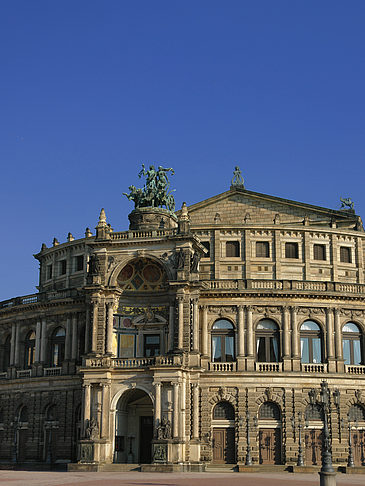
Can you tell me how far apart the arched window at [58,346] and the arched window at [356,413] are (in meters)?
26.4

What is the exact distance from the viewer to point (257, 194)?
74.7 metres

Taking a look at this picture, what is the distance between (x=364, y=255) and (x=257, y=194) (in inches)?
477

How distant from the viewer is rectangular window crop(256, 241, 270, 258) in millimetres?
68750

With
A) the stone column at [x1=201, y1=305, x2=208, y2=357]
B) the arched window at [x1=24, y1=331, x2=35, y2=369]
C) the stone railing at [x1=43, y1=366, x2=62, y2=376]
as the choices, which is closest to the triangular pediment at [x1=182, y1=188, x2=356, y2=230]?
the stone column at [x1=201, y1=305, x2=208, y2=357]

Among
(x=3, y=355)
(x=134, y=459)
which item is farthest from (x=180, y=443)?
(x=3, y=355)

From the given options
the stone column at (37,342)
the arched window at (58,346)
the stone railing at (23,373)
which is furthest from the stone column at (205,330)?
the stone railing at (23,373)

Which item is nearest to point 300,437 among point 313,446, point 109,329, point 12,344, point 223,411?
point 313,446

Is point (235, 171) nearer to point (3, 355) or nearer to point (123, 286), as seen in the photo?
point (123, 286)

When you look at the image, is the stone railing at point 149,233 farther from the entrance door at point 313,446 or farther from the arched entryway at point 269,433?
the entrance door at point 313,446

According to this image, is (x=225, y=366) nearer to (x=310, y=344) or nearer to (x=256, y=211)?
(x=310, y=344)

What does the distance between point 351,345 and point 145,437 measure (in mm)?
19544

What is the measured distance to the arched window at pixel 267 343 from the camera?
64.2 metres

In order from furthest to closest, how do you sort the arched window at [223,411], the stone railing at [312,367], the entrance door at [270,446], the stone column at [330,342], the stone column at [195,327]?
the stone column at [330,342]
the stone railing at [312,367]
the arched window at [223,411]
the entrance door at [270,446]
the stone column at [195,327]

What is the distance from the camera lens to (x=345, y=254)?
231 ft
